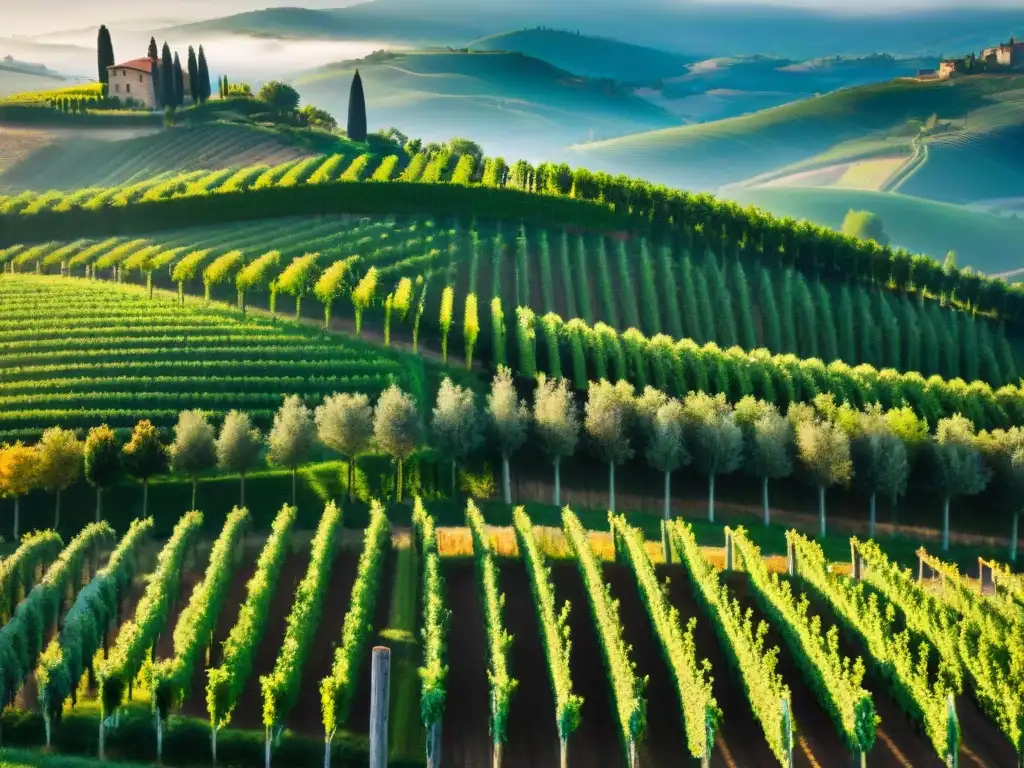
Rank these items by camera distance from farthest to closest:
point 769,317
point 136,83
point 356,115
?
point 136,83 < point 356,115 < point 769,317

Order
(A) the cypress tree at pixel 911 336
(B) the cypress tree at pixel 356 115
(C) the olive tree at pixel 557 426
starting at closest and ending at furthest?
(C) the olive tree at pixel 557 426 → (A) the cypress tree at pixel 911 336 → (B) the cypress tree at pixel 356 115

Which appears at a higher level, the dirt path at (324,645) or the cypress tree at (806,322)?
the cypress tree at (806,322)

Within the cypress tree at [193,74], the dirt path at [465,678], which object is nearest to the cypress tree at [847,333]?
the dirt path at [465,678]

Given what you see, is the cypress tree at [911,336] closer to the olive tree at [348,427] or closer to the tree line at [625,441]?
the tree line at [625,441]

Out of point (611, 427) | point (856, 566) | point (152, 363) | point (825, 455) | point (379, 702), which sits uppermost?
point (152, 363)

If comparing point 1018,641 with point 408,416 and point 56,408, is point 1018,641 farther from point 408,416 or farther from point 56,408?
point 56,408

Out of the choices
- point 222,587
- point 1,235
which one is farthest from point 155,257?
point 222,587

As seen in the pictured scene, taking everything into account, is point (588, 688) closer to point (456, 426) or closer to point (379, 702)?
point (379, 702)

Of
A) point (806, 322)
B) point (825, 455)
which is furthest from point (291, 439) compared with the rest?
point (806, 322)
